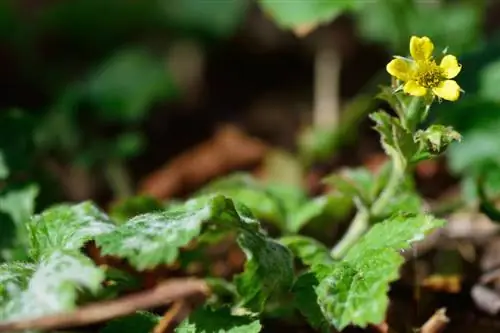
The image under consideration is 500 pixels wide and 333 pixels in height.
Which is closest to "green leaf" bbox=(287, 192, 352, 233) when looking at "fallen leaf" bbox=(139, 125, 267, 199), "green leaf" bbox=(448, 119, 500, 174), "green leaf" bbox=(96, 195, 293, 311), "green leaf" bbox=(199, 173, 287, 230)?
"green leaf" bbox=(199, 173, 287, 230)

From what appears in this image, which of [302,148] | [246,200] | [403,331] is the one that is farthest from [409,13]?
[403,331]

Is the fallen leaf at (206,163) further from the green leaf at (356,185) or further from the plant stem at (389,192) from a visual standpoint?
the plant stem at (389,192)

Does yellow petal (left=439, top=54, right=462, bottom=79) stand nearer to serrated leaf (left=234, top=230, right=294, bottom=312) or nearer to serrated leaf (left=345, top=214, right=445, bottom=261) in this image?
serrated leaf (left=345, top=214, right=445, bottom=261)

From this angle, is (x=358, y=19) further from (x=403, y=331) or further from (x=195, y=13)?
(x=403, y=331)

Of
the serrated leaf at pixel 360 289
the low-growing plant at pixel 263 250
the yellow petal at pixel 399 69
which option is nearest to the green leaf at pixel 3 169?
the low-growing plant at pixel 263 250

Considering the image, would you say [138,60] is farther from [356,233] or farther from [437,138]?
[437,138]

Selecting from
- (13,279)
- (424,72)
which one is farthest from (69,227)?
(424,72)

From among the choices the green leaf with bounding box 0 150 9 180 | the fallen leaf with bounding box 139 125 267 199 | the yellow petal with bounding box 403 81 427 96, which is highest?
the fallen leaf with bounding box 139 125 267 199
